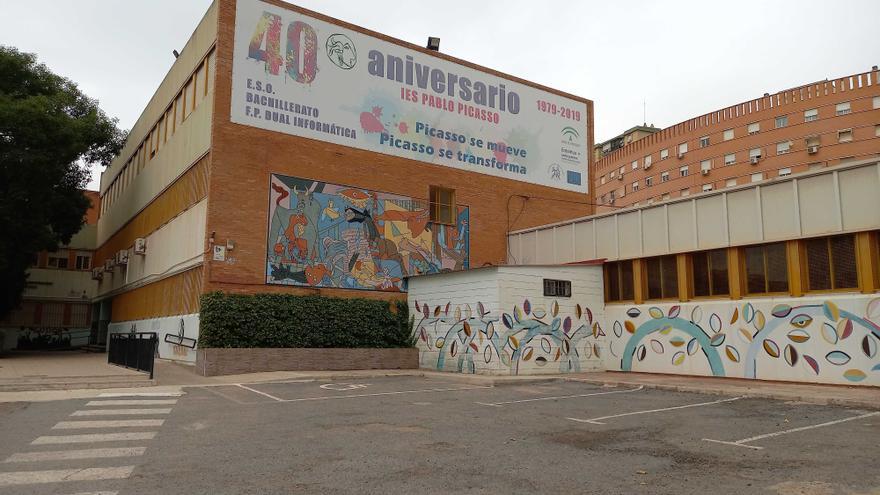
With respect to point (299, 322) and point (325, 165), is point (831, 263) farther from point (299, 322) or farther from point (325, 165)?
point (325, 165)

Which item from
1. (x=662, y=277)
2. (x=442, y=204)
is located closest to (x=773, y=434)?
(x=662, y=277)

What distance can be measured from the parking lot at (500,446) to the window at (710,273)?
5.71 m

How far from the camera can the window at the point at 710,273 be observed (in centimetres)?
1810

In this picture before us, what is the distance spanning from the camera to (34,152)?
81.3 ft

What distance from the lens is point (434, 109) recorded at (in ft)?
84.1

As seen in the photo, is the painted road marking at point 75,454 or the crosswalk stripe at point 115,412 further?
the crosswalk stripe at point 115,412

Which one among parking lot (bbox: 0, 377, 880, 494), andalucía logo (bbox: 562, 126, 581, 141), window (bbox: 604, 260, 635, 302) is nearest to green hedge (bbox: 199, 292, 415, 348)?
parking lot (bbox: 0, 377, 880, 494)

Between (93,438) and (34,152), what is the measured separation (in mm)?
21040

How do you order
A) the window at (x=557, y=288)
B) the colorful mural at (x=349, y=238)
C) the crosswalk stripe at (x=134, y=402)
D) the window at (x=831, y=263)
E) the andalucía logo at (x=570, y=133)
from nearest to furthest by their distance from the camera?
1. the crosswalk stripe at (x=134, y=402)
2. the window at (x=831, y=263)
3. the window at (x=557, y=288)
4. the colorful mural at (x=349, y=238)
5. the andalucía logo at (x=570, y=133)

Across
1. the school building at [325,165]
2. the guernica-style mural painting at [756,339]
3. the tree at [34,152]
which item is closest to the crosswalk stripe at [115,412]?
the school building at [325,165]

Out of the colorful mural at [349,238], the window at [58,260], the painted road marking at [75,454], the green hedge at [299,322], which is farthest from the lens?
the window at [58,260]

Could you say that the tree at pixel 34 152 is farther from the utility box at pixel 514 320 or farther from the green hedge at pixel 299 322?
the utility box at pixel 514 320

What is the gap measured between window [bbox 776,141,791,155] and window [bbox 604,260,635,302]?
40.3m

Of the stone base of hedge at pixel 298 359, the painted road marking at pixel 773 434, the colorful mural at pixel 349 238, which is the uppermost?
the colorful mural at pixel 349 238
